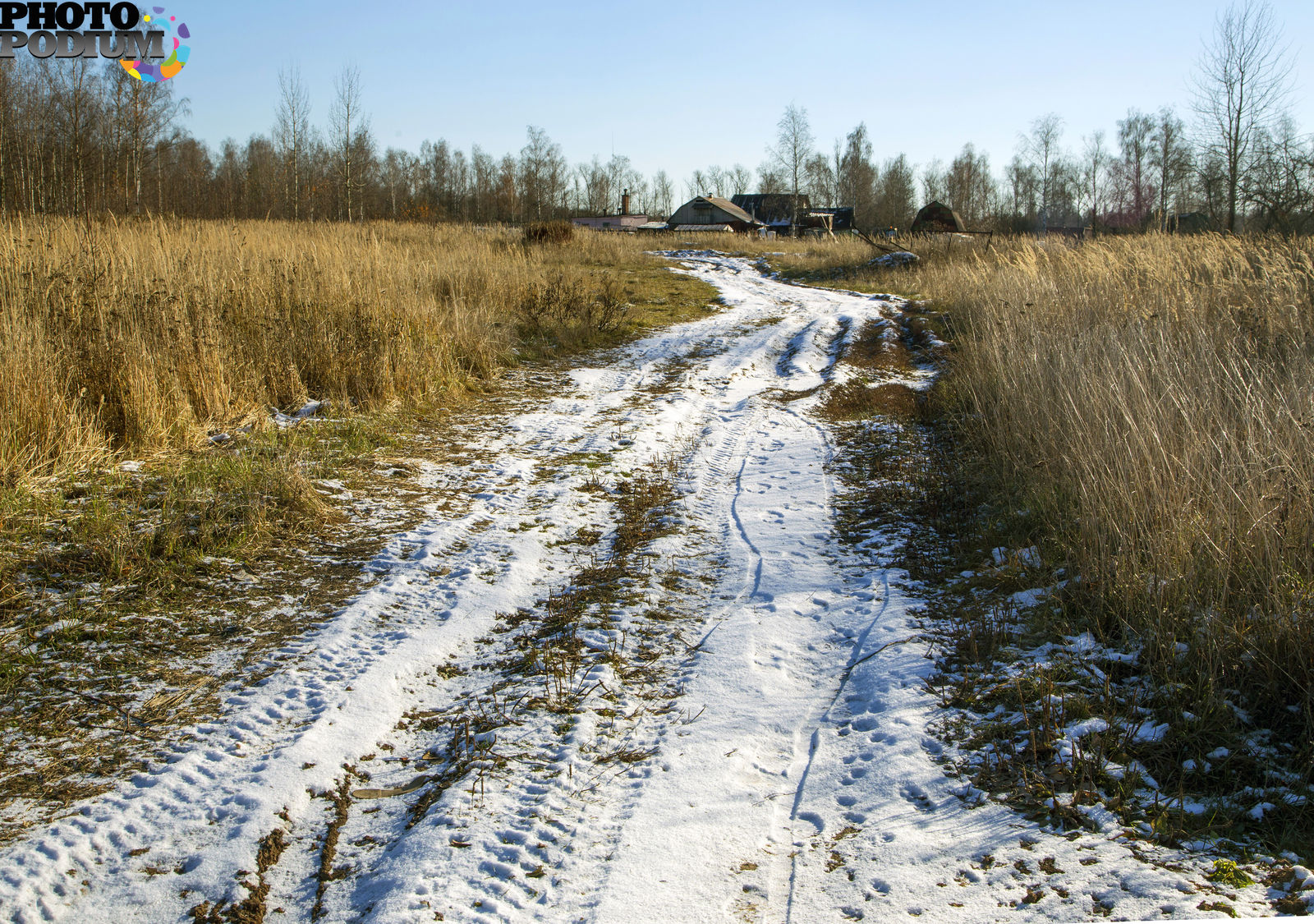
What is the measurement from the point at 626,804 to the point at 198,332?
19.5ft

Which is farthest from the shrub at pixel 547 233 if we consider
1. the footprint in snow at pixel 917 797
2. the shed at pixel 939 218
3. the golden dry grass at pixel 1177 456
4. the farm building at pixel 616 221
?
the farm building at pixel 616 221

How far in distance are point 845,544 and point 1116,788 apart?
7.79 feet

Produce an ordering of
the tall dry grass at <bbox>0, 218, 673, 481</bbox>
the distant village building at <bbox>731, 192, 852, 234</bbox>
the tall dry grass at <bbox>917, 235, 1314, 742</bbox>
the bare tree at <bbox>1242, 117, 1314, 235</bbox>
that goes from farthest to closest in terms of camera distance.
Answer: the distant village building at <bbox>731, 192, 852, 234</bbox> < the bare tree at <bbox>1242, 117, 1314, 235</bbox> < the tall dry grass at <bbox>0, 218, 673, 481</bbox> < the tall dry grass at <bbox>917, 235, 1314, 742</bbox>

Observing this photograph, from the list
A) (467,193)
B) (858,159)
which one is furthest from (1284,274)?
(467,193)

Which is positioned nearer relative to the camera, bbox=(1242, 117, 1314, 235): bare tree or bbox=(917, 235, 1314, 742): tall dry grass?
bbox=(917, 235, 1314, 742): tall dry grass

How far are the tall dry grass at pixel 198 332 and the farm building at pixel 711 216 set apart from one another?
57543 mm

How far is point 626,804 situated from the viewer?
2.50 m

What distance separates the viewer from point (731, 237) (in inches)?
1390

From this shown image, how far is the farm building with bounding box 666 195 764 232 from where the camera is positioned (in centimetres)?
6456

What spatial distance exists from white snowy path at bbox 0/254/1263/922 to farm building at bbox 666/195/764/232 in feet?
207

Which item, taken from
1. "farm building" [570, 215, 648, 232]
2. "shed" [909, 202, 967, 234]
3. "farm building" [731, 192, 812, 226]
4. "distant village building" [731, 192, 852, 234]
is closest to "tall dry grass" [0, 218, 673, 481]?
"shed" [909, 202, 967, 234]

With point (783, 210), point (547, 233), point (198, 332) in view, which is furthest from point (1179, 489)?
point (783, 210)

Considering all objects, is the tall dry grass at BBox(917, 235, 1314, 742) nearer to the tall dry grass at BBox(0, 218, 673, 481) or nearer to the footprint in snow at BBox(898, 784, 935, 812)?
the footprint in snow at BBox(898, 784, 935, 812)

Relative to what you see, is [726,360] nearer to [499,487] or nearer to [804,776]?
[499,487]
